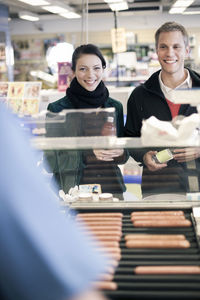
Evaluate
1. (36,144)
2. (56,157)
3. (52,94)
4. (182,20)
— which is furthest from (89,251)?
(182,20)

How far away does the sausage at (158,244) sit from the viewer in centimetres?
204

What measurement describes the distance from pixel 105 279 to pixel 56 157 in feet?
3.14

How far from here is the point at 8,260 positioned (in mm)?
938

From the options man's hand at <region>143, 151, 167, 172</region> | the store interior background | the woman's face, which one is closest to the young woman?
the woman's face

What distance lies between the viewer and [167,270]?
185cm

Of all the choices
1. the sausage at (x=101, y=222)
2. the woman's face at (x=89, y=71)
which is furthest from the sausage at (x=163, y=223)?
the woman's face at (x=89, y=71)

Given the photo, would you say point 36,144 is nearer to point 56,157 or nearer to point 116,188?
point 56,157

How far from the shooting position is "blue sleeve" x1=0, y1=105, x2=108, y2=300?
0.92 metres

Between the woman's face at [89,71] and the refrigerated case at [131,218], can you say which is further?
the woman's face at [89,71]

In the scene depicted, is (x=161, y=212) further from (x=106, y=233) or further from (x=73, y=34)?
(x=73, y=34)

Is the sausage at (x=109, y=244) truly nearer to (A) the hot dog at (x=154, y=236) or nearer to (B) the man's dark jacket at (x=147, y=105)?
(A) the hot dog at (x=154, y=236)

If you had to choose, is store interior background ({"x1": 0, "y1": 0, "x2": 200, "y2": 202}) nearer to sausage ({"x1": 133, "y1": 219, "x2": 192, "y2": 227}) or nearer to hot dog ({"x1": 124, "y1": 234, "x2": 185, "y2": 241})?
sausage ({"x1": 133, "y1": 219, "x2": 192, "y2": 227})

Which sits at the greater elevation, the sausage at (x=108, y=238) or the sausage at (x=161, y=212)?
the sausage at (x=161, y=212)

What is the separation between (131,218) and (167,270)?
53 centimetres
